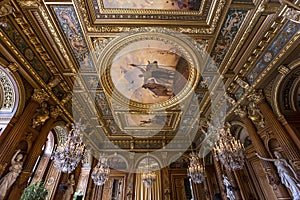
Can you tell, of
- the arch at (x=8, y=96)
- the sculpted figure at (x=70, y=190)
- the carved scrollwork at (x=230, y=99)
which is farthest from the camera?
the sculpted figure at (x=70, y=190)

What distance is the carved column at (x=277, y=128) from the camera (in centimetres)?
498

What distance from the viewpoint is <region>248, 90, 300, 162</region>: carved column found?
4984 mm

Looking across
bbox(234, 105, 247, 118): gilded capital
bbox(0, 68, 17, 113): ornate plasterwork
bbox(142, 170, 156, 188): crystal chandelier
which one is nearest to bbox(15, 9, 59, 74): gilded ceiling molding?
bbox(0, 68, 17, 113): ornate plasterwork

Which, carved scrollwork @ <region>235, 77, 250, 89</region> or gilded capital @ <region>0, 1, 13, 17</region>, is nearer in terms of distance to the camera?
gilded capital @ <region>0, 1, 13, 17</region>

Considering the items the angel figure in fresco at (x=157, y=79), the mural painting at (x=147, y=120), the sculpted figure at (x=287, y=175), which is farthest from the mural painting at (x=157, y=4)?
the mural painting at (x=147, y=120)

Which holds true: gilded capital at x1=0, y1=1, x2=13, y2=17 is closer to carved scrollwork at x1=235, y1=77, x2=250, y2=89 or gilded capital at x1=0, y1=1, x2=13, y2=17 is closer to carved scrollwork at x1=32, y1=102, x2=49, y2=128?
carved scrollwork at x1=32, y1=102, x2=49, y2=128

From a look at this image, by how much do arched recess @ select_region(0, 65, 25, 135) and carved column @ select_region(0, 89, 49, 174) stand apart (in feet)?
0.95

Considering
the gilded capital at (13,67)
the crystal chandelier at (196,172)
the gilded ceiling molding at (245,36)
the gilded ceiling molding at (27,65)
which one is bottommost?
the crystal chandelier at (196,172)

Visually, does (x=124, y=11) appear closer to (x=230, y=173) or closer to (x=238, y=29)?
(x=238, y=29)

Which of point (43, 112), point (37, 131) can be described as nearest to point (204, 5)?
point (43, 112)

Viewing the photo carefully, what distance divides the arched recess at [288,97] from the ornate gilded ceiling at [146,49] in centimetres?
53

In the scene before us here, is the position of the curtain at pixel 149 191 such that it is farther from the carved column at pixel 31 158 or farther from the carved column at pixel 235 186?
the carved column at pixel 31 158

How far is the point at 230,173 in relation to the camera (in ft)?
27.1

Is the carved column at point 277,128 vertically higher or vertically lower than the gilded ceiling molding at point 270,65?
lower
